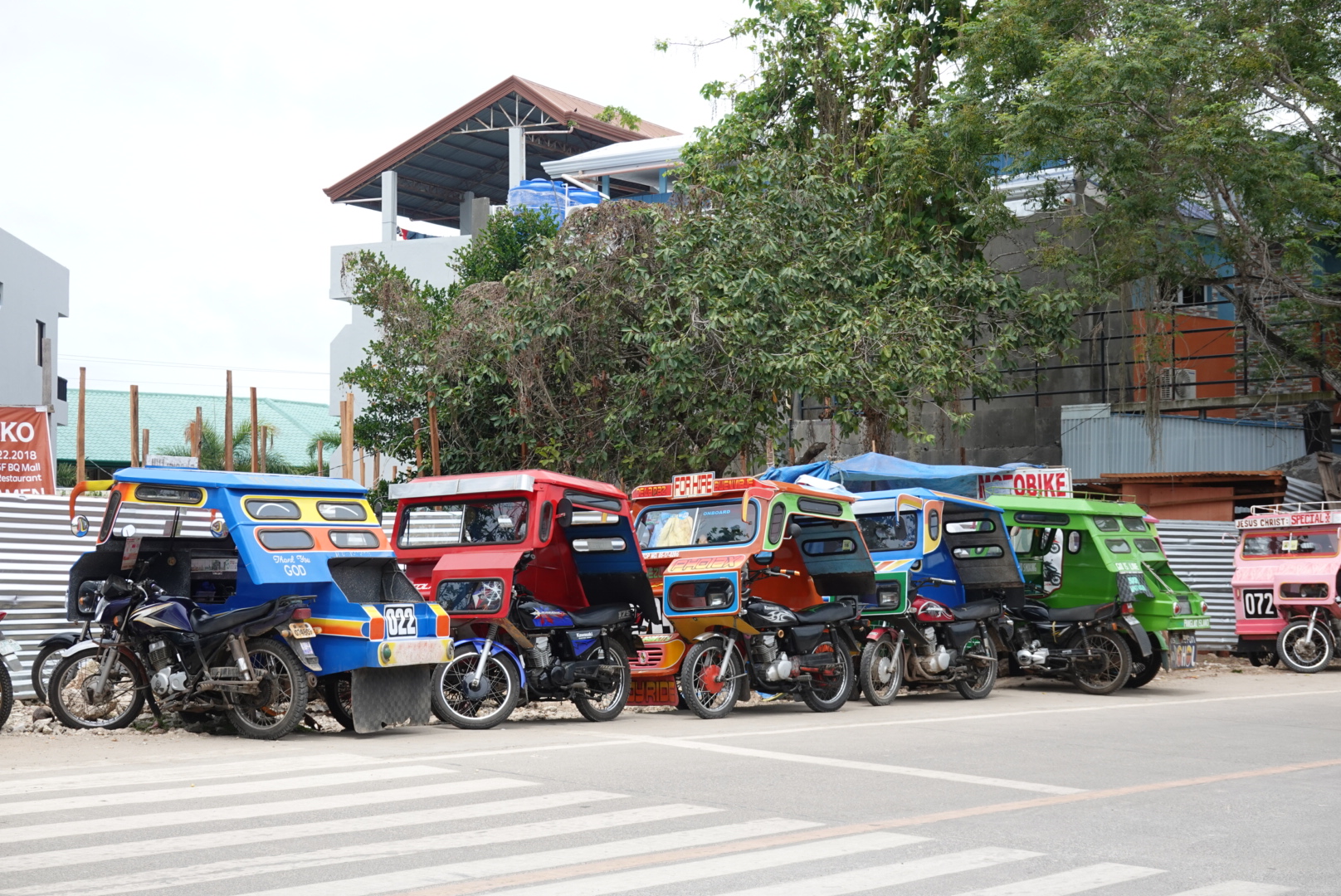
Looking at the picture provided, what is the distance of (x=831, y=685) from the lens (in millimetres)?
14531

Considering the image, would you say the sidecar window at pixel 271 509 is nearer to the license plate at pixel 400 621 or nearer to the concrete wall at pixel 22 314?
the license plate at pixel 400 621

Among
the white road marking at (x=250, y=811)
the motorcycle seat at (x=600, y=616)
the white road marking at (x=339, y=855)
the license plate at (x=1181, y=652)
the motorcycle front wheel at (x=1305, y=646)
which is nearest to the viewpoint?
the white road marking at (x=339, y=855)

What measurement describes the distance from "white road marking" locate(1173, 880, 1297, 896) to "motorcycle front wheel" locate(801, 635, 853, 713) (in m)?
8.10

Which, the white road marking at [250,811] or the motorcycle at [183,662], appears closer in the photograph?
the white road marking at [250,811]

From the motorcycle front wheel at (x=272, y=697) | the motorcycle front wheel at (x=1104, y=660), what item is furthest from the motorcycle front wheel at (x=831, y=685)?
the motorcycle front wheel at (x=272, y=697)

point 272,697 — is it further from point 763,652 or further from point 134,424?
point 134,424

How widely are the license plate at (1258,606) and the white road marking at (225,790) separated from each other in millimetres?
15453

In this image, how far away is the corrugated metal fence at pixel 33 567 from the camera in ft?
42.9

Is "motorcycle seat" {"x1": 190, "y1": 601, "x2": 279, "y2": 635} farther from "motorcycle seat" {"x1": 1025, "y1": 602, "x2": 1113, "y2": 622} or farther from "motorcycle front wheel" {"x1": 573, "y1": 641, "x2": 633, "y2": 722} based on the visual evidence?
"motorcycle seat" {"x1": 1025, "y1": 602, "x2": 1113, "y2": 622}

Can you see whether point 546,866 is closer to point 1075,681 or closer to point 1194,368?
point 1075,681

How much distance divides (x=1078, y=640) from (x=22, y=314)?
34.4 meters

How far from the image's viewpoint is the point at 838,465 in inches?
843

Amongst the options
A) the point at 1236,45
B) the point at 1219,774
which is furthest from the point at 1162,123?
the point at 1219,774

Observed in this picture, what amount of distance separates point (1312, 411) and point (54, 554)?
73.2 feet
